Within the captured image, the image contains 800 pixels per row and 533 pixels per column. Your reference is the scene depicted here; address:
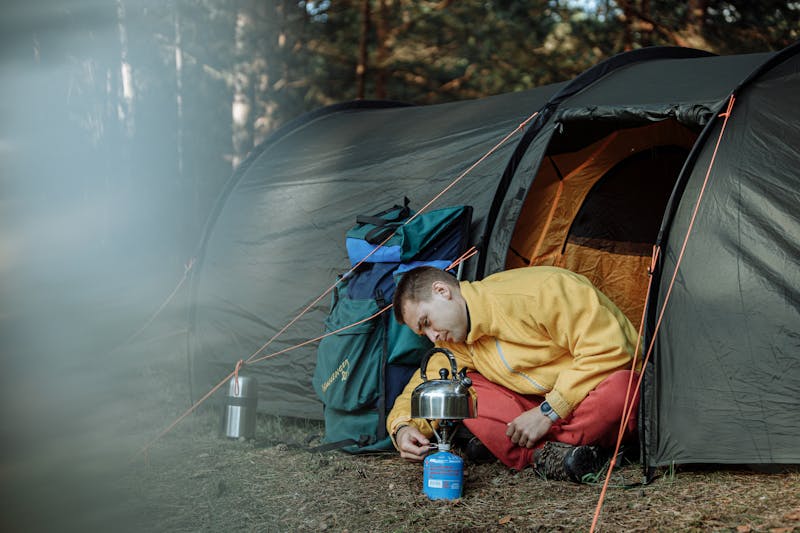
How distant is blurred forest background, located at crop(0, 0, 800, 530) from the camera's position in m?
6.39

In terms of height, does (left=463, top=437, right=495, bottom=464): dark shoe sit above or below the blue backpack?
below

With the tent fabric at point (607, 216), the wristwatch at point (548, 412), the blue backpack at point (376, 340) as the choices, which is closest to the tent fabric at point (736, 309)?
the tent fabric at point (607, 216)

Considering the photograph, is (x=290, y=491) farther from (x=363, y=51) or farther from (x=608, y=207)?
(x=363, y=51)

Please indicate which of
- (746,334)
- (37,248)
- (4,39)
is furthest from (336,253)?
(37,248)

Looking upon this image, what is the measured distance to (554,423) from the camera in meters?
3.67

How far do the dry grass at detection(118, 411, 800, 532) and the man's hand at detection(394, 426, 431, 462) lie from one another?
12 centimetres

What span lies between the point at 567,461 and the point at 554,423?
7.7 inches

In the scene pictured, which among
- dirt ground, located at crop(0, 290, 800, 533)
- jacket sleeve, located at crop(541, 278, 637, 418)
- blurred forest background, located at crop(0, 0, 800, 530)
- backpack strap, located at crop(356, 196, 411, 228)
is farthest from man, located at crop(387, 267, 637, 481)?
blurred forest background, located at crop(0, 0, 800, 530)

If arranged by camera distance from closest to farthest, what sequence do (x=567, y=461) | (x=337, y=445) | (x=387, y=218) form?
(x=567, y=461) → (x=337, y=445) → (x=387, y=218)

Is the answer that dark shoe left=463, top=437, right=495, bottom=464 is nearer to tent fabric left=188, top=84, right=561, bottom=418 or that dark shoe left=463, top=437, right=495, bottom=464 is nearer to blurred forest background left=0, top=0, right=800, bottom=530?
tent fabric left=188, top=84, right=561, bottom=418

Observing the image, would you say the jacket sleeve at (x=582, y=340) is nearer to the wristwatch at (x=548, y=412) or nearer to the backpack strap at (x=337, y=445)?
the wristwatch at (x=548, y=412)

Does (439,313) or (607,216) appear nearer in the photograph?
(439,313)

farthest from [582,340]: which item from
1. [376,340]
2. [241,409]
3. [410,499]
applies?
[241,409]

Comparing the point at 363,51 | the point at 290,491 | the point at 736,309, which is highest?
the point at 363,51
